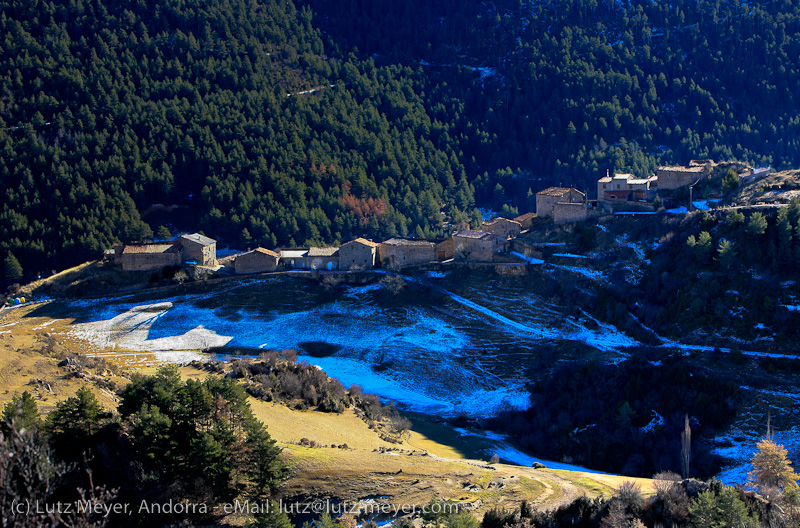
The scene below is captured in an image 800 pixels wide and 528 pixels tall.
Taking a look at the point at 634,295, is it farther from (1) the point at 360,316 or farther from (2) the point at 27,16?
(2) the point at 27,16

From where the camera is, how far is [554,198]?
59.3 m

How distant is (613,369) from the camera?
4406 cm

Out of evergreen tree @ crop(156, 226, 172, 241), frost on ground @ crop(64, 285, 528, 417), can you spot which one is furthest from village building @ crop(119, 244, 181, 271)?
evergreen tree @ crop(156, 226, 172, 241)

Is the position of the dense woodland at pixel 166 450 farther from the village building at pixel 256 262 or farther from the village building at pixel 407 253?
the village building at pixel 256 262

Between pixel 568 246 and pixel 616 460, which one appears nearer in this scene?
pixel 616 460

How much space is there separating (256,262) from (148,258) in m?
8.66

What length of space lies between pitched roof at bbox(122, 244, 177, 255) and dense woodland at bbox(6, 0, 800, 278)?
23.7ft

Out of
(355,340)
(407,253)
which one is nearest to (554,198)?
(407,253)

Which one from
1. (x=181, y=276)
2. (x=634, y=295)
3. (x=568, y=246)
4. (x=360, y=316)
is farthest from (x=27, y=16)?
(x=634, y=295)

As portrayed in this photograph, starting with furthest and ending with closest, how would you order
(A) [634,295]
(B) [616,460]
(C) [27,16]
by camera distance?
(C) [27,16] → (A) [634,295] → (B) [616,460]

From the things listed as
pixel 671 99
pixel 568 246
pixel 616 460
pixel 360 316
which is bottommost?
pixel 616 460

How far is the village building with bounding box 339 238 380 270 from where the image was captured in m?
59.6

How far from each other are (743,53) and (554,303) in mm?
64995

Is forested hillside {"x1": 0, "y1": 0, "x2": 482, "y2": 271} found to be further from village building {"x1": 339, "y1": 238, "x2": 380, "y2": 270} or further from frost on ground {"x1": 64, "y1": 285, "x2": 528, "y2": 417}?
frost on ground {"x1": 64, "y1": 285, "x2": 528, "y2": 417}
